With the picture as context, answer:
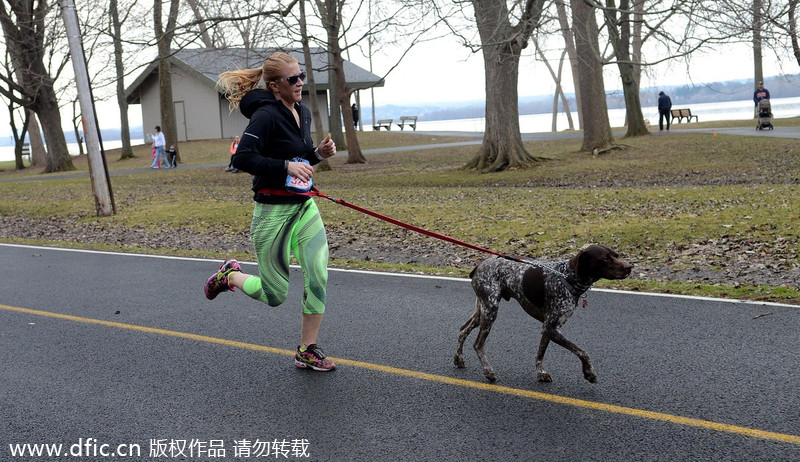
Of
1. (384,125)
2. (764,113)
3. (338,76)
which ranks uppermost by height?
(338,76)

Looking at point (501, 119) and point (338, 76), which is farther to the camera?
point (338, 76)

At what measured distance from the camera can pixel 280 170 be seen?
230 inches

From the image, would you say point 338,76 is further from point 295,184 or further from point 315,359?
point 295,184

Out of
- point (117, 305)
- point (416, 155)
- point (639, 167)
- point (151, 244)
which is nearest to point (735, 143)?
point (639, 167)

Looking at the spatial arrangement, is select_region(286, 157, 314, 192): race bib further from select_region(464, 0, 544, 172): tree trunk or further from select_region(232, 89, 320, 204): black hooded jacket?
select_region(464, 0, 544, 172): tree trunk

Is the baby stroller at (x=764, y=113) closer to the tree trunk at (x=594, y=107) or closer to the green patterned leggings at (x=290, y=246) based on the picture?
the tree trunk at (x=594, y=107)

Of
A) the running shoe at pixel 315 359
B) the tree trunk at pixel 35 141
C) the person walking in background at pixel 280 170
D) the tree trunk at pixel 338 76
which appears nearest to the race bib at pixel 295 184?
the person walking in background at pixel 280 170

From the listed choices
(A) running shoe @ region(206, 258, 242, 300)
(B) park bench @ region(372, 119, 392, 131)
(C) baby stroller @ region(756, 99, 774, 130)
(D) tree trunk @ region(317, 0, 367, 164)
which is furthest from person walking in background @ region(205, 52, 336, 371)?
(B) park bench @ region(372, 119, 392, 131)

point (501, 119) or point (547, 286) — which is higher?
point (501, 119)

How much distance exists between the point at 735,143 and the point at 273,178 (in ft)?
81.7

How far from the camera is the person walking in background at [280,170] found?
5883 millimetres

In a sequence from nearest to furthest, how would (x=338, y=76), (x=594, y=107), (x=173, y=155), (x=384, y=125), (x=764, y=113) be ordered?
(x=594, y=107)
(x=338, y=76)
(x=764, y=113)
(x=173, y=155)
(x=384, y=125)

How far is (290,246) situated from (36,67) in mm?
41334

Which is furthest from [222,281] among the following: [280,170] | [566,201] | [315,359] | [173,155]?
[173,155]
